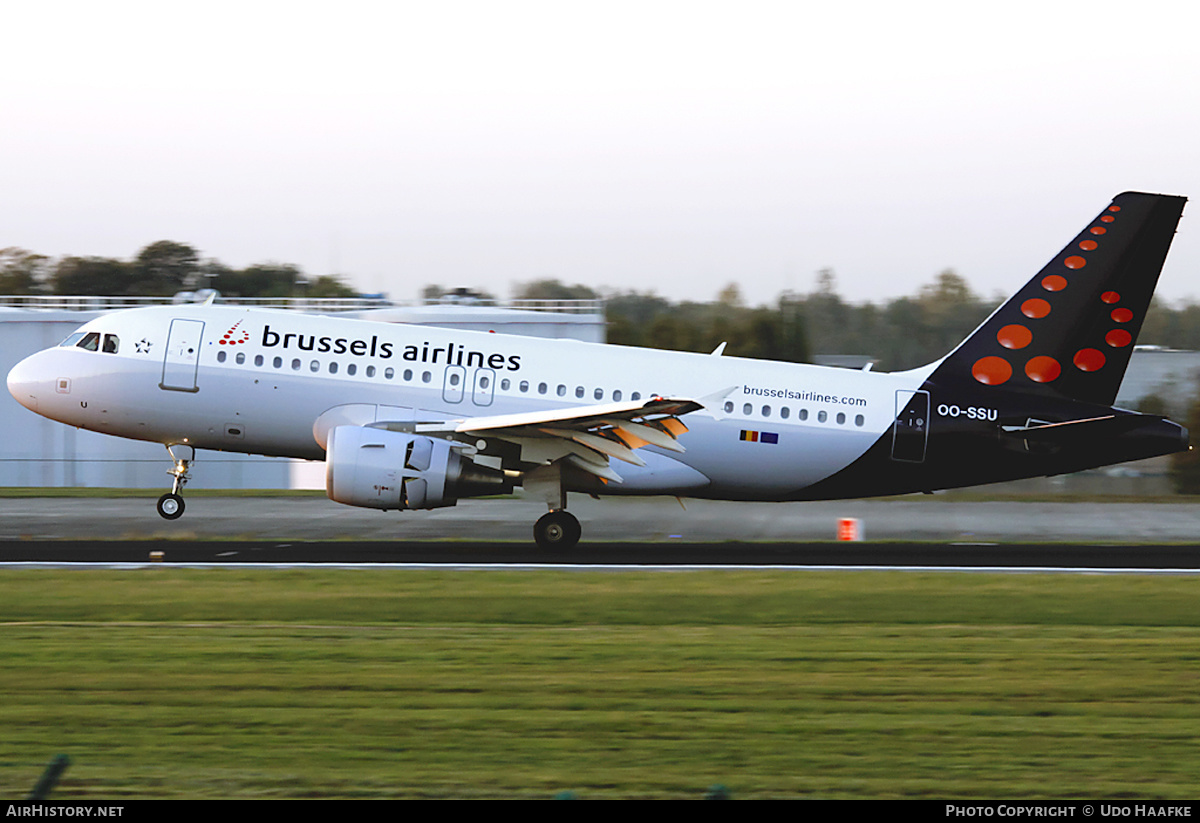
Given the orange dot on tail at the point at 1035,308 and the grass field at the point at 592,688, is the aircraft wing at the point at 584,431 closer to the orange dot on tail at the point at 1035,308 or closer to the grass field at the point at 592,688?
the grass field at the point at 592,688

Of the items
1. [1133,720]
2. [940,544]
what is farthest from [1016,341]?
[1133,720]

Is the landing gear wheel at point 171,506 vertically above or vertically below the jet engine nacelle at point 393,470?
below

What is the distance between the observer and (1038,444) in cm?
2127

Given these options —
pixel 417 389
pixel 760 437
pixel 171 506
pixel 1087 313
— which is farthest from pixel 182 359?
pixel 1087 313

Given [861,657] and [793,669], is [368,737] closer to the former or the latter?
[793,669]

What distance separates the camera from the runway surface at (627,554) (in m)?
19.2

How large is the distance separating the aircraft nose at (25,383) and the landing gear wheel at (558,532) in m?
9.44

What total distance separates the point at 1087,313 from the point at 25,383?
18.8 metres

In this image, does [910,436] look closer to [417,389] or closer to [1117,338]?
[1117,338]

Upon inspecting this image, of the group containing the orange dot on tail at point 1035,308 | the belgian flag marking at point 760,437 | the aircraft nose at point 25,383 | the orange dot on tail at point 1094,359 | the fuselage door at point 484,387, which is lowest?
the belgian flag marking at point 760,437

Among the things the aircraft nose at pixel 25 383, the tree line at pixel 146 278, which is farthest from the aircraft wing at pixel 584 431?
the tree line at pixel 146 278

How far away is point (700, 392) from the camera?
2134cm

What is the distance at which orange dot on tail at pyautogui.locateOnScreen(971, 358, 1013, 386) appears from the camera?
21.6m
